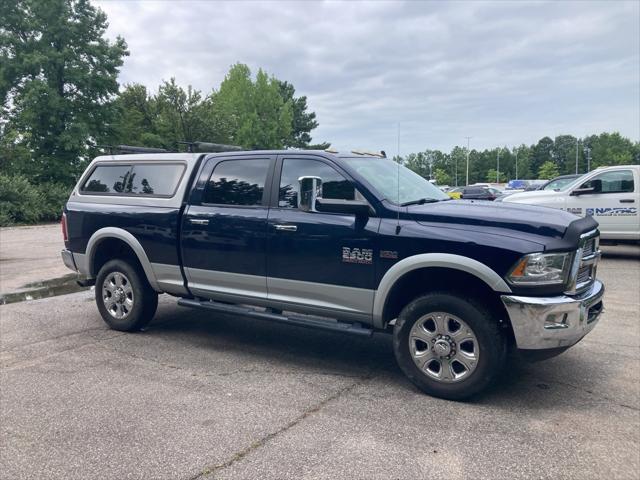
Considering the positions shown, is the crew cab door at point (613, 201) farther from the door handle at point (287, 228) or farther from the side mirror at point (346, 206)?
the door handle at point (287, 228)

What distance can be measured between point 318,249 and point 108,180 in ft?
10.5

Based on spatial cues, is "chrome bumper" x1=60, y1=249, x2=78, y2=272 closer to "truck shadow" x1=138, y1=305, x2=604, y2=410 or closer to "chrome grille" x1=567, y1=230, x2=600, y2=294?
"truck shadow" x1=138, y1=305, x2=604, y2=410

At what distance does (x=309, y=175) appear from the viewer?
4.86 m

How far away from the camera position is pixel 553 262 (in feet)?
12.2

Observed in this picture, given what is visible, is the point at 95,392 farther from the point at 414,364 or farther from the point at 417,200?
the point at 417,200

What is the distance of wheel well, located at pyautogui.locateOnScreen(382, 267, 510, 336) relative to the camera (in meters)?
4.05

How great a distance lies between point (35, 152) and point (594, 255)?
31967 millimetres

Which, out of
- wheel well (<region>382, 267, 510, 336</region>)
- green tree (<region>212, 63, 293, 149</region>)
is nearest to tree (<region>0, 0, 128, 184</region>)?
green tree (<region>212, 63, 293, 149</region>)

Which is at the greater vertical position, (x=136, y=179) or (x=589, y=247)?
(x=136, y=179)

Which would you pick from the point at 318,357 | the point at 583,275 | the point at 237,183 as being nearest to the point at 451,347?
the point at 583,275

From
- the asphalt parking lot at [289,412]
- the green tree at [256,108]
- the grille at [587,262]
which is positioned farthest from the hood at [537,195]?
the green tree at [256,108]

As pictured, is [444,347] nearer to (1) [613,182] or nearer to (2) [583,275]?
(2) [583,275]

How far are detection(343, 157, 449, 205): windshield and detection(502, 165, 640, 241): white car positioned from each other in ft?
20.9

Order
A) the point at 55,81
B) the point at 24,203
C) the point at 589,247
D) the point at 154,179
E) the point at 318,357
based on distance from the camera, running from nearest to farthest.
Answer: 1. the point at 589,247
2. the point at 318,357
3. the point at 154,179
4. the point at 24,203
5. the point at 55,81
